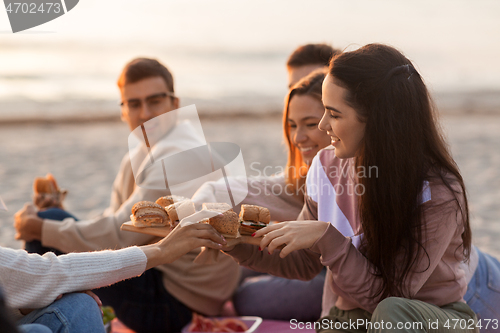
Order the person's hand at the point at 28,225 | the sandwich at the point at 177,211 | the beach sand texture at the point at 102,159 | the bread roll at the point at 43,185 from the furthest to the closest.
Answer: the beach sand texture at the point at 102,159
the bread roll at the point at 43,185
the person's hand at the point at 28,225
the sandwich at the point at 177,211

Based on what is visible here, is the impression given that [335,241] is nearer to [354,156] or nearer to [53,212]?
[354,156]

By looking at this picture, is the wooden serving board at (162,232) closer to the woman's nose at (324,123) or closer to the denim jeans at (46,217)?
the woman's nose at (324,123)

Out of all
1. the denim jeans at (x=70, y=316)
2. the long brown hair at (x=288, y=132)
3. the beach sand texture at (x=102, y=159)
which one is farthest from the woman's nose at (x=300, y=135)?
the denim jeans at (x=70, y=316)

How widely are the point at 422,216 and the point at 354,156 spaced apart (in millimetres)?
324

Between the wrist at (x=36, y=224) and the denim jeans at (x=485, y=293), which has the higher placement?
the wrist at (x=36, y=224)

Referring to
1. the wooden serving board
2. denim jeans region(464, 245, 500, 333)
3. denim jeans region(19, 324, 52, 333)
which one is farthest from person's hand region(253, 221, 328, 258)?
denim jeans region(464, 245, 500, 333)

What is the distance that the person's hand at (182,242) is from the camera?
1.72 meters

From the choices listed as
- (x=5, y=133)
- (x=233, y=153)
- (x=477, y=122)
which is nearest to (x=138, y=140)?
(x=233, y=153)

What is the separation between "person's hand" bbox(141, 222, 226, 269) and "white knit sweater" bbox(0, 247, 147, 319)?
0.13 feet

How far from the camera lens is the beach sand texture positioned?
5.30 metres

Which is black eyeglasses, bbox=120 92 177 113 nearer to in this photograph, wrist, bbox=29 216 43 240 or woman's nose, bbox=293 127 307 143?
wrist, bbox=29 216 43 240

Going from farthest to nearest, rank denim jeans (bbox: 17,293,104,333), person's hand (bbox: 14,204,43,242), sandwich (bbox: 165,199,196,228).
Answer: person's hand (bbox: 14,204,43,242) < sandwich (bbox: 165,199,196,228) < denim jeans (bbox: 17,293,104,333)

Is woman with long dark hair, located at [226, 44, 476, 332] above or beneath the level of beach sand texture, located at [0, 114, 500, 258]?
above

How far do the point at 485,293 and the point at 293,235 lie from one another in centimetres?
127
